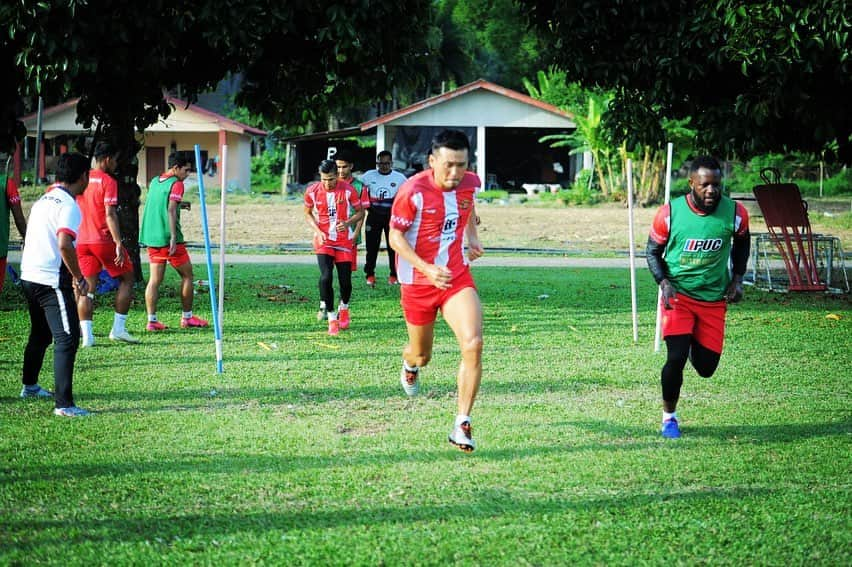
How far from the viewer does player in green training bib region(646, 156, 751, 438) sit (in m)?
7.24

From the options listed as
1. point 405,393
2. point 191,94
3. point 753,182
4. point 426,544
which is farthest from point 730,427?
point 753,182

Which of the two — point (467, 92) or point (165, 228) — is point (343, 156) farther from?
point (467, 92)

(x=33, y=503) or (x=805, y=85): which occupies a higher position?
(x=805, y=85)

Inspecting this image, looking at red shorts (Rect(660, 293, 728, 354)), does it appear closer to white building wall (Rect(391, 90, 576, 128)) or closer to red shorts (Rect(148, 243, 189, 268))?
red shorts (Rect(148, 243, 189, 268))

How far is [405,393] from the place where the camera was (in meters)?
8.74

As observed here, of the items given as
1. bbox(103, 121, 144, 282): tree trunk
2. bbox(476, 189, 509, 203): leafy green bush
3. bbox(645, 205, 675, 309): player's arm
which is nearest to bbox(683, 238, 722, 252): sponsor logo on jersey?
bbox(645, 205, 675, 309): player's arm

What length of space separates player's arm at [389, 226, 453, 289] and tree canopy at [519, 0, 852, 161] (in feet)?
22.2

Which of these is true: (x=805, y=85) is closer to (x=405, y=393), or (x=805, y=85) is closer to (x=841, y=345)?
(x=841, y=345)

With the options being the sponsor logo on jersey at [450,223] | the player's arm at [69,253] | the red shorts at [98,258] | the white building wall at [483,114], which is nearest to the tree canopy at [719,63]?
the sponsor logo on jersey at [450,223]

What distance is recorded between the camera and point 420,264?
6.91m

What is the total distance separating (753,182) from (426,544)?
42.3 metres

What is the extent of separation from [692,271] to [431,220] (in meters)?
1.84

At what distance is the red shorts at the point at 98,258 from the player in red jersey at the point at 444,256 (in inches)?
189

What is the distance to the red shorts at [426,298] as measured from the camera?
7121mm
